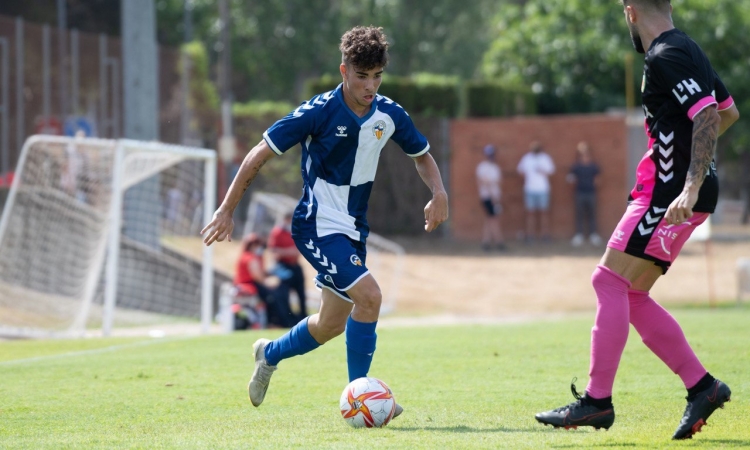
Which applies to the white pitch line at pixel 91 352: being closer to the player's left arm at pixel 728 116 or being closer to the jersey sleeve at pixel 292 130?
the jersey sleeve at pixel 292 130

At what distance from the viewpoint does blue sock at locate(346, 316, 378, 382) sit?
608 centimetres

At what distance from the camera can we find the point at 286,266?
54.1 feet

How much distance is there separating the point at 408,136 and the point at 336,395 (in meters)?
1.80

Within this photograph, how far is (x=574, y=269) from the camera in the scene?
74.7 ft

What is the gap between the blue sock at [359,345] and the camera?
239 inches

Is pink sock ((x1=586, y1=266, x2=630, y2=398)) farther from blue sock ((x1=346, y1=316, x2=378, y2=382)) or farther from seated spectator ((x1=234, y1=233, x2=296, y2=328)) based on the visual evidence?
seated spectator ((x1=234, y1=233, x2=296, y2=328))

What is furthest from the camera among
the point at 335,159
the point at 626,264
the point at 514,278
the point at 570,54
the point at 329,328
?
the point at 570,54

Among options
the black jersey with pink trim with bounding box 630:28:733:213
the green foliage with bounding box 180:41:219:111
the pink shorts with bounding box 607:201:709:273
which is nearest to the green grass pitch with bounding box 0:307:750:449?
the pink shorts with bounding box 607:201:709:273

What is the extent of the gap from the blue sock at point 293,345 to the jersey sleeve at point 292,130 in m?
1.05

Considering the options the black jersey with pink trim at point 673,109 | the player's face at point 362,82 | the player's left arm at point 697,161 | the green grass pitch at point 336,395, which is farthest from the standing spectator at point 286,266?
the player's left arm at point 697,161

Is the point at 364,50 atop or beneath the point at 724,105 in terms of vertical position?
atop

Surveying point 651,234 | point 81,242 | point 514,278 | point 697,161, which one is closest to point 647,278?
point 651,234

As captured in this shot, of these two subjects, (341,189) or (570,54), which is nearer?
(341,189)

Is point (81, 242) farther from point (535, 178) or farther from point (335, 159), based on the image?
point (535, 178)
